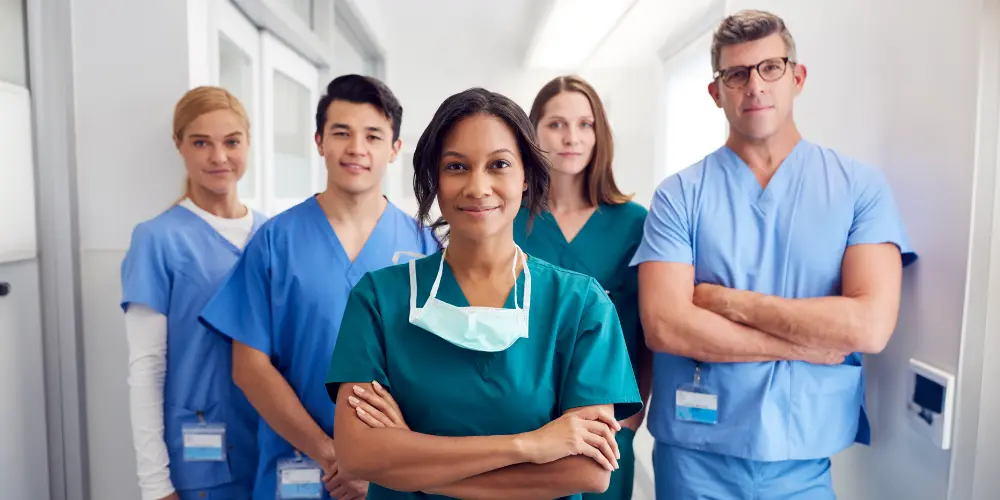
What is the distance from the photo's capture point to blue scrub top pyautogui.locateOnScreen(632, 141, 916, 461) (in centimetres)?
133

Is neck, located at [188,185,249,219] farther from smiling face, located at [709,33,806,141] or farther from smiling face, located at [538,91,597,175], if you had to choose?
smiling face, located at [709,33,806,141]

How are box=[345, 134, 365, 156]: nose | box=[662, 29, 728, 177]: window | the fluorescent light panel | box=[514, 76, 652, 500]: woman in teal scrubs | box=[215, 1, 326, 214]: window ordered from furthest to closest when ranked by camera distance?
box=[662, 29, 728, 177]: window, the fluorescent light panel, box=[215, 1, 326, 214]: window, box=[514, 76, 652, 500]: woman in teal scrubs, box=[345, 134, 365, 156]: nose

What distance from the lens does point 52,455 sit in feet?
5.59

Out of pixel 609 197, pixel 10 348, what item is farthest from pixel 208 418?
pixel 609 197

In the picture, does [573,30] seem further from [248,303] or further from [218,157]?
[248,303]

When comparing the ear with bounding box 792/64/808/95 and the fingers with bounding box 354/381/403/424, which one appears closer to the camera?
the fingers with bounding box 354/381/403/424

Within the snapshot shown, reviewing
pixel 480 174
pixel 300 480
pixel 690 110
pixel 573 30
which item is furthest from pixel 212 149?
pixel 690 110

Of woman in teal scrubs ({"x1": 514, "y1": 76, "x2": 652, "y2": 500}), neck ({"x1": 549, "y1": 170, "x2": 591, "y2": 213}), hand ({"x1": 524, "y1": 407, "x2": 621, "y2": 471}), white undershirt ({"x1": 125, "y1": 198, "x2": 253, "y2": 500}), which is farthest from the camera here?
neck ({"x1": 549, "y1": 170, "x2": 591, "y2": 213})

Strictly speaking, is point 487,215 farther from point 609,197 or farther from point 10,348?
point 10,348

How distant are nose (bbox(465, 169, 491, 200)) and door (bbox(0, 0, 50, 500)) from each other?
3.86 feet

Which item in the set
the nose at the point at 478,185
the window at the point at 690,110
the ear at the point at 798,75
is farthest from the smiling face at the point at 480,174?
the window at the point at 690,110

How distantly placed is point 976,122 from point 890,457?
77 cm

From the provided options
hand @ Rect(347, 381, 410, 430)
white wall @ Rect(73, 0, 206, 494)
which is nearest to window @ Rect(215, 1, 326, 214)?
white wall @ Rect(73, 0, 206, 494)

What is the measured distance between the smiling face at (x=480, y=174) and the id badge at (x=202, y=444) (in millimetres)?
895
